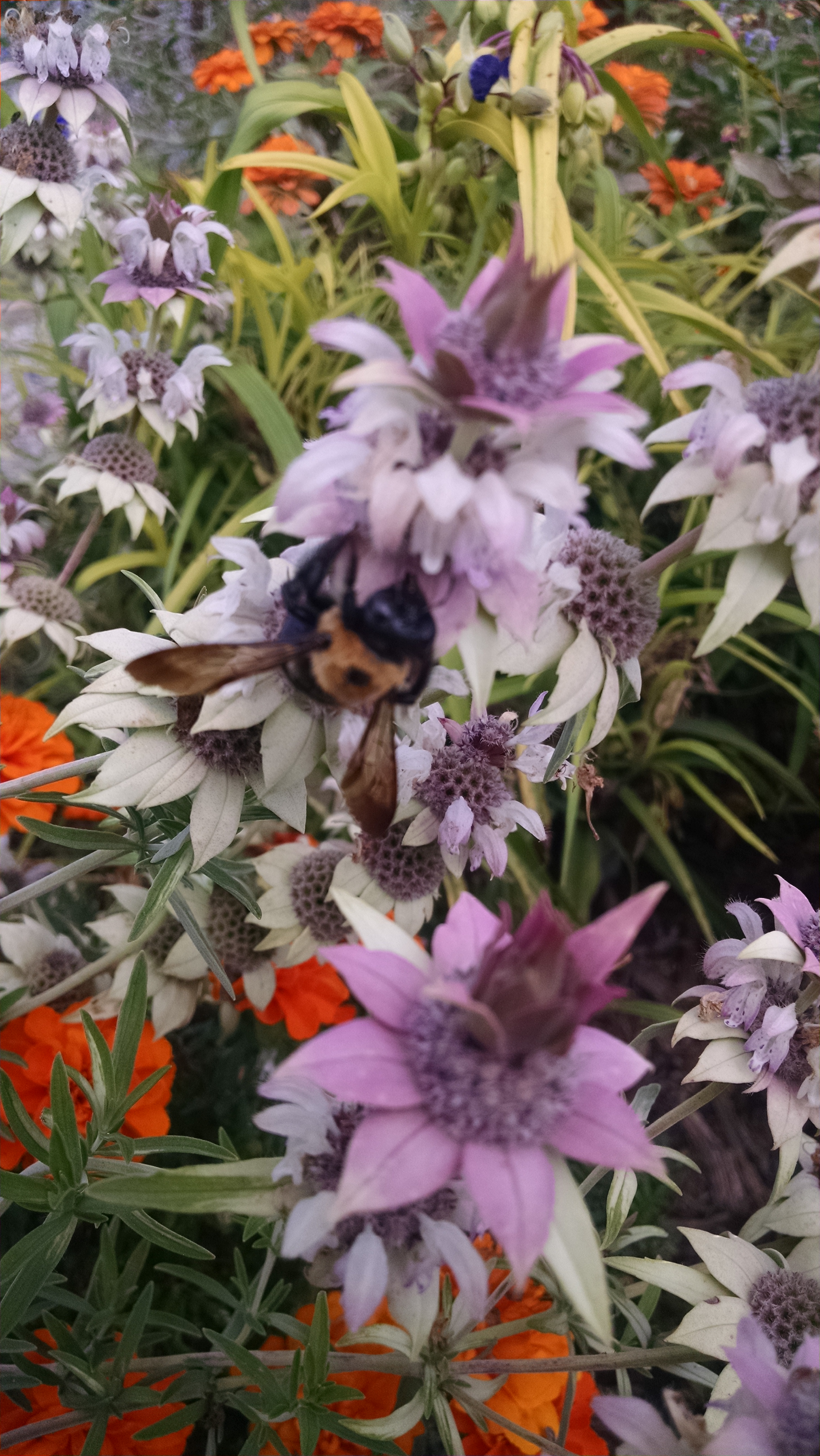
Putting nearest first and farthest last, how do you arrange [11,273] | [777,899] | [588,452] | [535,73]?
[777,899], [535,73], [11,273], [588,452]

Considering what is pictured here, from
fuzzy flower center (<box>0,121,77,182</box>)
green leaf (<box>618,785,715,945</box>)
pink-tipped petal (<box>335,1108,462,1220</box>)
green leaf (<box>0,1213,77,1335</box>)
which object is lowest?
green leaf (<box>618,785,715,945</box>)

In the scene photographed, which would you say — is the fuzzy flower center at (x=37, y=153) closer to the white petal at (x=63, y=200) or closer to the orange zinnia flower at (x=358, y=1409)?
the white petal at (x=63, y=200)

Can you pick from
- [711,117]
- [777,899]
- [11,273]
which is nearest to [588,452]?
[11,273]

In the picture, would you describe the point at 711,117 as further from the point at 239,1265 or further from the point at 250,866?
the point at 239,1265

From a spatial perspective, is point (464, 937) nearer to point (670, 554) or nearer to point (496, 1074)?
point (496, 1074)

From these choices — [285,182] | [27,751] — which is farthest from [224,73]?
[27,751]

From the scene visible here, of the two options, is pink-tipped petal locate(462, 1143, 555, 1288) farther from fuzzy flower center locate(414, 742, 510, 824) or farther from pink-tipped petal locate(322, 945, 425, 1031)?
fuzzy flower center locate(414, 742, 510, 824)

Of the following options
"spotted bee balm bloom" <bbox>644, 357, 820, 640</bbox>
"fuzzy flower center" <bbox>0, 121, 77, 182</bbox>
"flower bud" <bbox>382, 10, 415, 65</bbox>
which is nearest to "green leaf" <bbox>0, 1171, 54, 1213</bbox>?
"spotted bee balm bloom" <bbox>644, 357, 820, 640</bbox>
